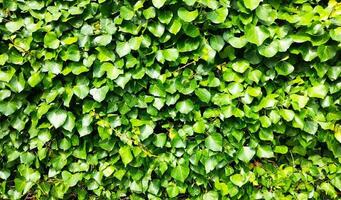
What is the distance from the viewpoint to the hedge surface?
7.70 ft

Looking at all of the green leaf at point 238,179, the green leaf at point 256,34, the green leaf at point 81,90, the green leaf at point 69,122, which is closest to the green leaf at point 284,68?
the green leaf at point 256,34

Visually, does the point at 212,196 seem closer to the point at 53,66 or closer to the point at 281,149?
the point at 281,149

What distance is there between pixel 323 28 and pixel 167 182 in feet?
4.65

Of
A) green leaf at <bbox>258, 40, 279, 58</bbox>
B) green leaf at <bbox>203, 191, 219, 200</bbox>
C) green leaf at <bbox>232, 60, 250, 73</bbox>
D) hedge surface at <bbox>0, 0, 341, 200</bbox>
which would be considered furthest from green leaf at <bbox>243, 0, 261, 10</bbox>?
green leaf at <bbox>203, 191, 219, 200</bbox>

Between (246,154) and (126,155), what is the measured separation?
0.79 metres

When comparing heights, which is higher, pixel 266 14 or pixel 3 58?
pixel 266 14

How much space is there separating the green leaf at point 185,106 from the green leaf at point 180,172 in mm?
395

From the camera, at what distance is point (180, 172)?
2619mm

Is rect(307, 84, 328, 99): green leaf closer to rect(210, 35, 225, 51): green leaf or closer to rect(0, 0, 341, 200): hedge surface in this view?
rect(0, 0, 341, 200): hedge surface

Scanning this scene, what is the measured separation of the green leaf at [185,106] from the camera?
2.49 metres

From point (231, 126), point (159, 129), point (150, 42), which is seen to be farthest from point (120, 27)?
point (231, 126)

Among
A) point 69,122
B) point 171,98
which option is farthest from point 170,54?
point 69,122

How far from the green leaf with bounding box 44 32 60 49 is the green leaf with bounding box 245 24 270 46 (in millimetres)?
1145

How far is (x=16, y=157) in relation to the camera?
2.69 metres
